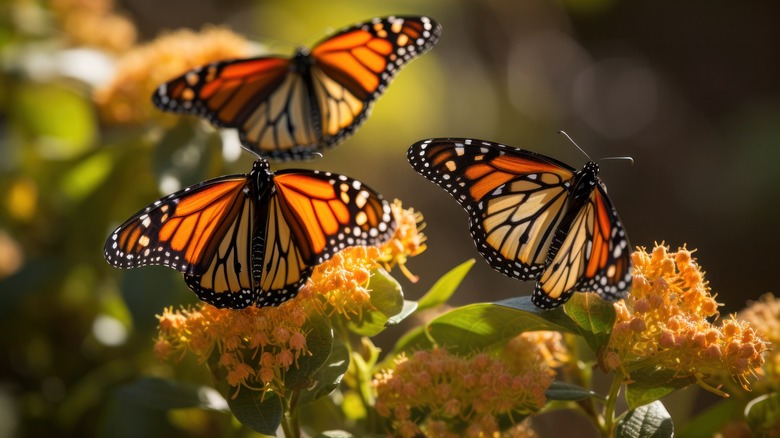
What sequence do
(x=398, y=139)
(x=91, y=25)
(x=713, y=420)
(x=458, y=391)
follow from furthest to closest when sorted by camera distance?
(x=398, y=139), (x=91, y=25), (x=713, y=420), (x=458, y=391)

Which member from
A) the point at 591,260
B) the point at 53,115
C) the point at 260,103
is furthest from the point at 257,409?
the point at 53,115

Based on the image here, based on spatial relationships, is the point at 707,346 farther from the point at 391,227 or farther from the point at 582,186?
the point at 391,227

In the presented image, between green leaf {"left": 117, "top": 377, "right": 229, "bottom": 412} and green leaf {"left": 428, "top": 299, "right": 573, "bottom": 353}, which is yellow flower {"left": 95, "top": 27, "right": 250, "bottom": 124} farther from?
green leaf {"left": 428, "top": 299, "right": 573, "bottom": 353}

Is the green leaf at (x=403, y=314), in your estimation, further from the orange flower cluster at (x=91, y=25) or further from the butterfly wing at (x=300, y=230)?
the orange flower cluster at (x=91, y=25)

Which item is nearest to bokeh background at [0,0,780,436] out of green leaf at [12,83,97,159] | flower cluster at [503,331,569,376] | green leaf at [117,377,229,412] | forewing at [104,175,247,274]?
green leaf at [12,83,97,159]

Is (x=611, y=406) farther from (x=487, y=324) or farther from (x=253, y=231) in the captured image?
(x=253, y=231)

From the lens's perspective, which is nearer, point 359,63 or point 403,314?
point 403,314

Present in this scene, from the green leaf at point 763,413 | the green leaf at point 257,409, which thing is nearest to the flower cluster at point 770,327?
the green leaf at point 763,413
